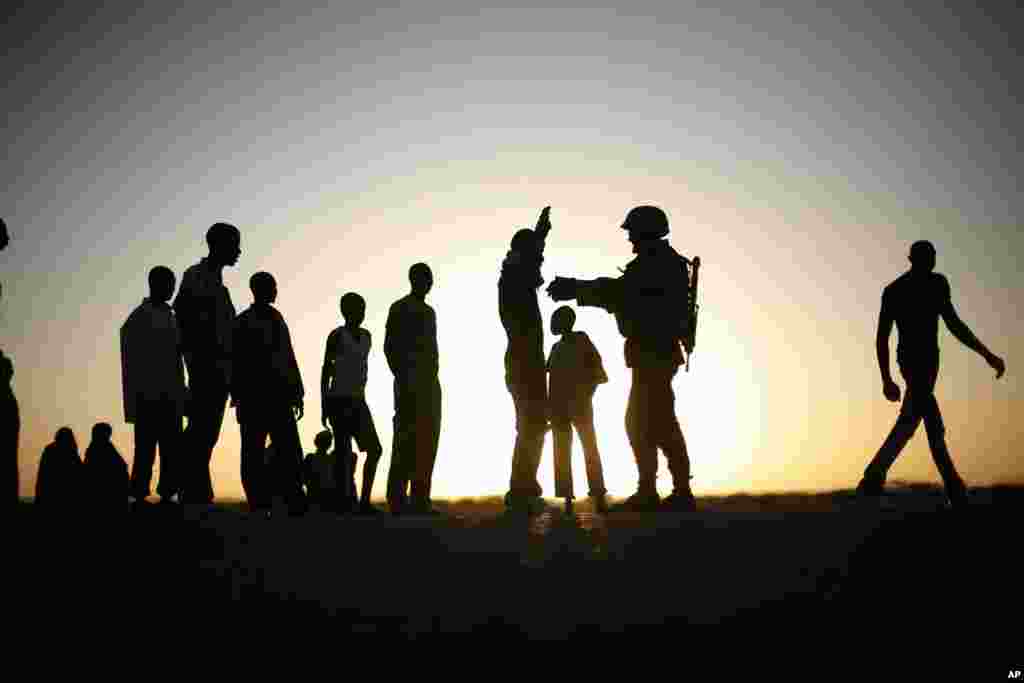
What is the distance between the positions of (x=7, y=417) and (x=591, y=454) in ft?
19.2

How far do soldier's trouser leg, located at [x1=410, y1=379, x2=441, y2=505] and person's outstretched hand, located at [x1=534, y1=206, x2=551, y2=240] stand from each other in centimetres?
215

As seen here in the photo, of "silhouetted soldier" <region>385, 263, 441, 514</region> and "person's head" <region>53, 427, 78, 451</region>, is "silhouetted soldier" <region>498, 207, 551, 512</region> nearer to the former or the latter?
"silhouetted soldier" <region>385, 263, 441, 514</region>

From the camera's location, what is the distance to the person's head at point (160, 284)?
10953mm

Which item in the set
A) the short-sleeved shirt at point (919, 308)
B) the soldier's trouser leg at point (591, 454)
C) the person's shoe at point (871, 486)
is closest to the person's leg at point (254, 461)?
the soldier's trouser leg at point (591, 454)

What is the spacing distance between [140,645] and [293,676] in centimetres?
102

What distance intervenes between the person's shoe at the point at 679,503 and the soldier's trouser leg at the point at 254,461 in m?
3.59

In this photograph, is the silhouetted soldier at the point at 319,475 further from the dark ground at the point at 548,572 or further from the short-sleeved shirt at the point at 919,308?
the short-sleeved shirt at the point at 919,308

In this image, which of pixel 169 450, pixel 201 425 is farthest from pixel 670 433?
pixel 169 450

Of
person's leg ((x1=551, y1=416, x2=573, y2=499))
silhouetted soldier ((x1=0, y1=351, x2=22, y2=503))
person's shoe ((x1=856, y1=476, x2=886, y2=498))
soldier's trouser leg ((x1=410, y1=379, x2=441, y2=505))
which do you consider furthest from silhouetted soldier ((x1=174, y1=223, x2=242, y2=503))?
person's shoe ((x1=856, y1=476, x2=886, y2=498))

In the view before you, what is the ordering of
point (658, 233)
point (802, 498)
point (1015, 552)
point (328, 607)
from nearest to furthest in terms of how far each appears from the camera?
point (328, 607) < point (1015, 552) < point (658, 233) < point (802, 498)

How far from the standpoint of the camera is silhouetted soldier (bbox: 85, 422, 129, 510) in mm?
10523

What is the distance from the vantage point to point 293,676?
5.75 m

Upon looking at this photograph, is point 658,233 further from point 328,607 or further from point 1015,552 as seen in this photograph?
point 328,607

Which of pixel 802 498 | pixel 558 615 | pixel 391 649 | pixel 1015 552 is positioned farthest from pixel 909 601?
pixel 802 498
